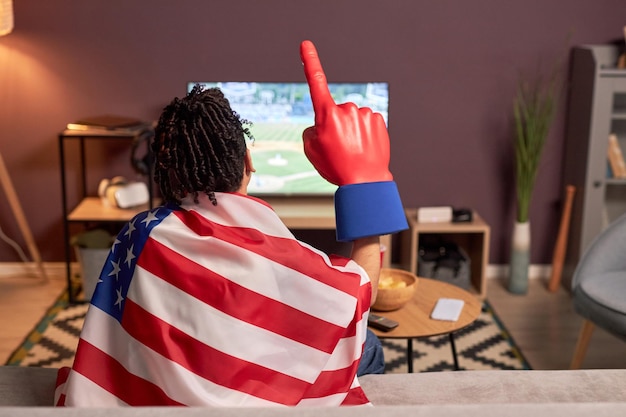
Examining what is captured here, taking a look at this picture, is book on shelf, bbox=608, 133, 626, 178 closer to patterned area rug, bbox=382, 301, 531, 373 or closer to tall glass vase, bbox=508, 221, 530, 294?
tall glass vase, bbox=508, 221, 530, 294

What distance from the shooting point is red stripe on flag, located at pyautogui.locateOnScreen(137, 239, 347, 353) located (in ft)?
4.52

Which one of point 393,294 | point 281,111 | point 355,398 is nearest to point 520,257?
point 281,111

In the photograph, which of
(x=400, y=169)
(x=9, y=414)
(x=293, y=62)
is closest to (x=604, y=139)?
(x=400, y=169)

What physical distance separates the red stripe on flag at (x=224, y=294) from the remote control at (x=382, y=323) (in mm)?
978

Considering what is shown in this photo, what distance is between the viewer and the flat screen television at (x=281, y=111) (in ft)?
12.5

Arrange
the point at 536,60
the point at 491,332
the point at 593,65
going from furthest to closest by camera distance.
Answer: the point at 536,60, the point at 593,65, the point at 491,332

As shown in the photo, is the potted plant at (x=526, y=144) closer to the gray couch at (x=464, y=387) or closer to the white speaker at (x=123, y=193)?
the white speaker at (x=123, y=193)

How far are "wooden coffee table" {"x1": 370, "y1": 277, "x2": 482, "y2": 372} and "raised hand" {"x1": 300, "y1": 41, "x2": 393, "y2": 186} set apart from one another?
100 centimetres

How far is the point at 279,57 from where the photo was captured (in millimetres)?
3889

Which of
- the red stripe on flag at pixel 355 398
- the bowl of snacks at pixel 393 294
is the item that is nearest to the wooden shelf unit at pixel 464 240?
the bowl of snacks at pixel 393 294

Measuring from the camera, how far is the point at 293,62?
12.8 ft

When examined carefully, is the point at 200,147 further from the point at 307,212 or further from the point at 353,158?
the point at 307,212

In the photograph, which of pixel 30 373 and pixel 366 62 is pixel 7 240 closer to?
pixel 366 62

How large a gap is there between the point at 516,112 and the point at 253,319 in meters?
2.76
